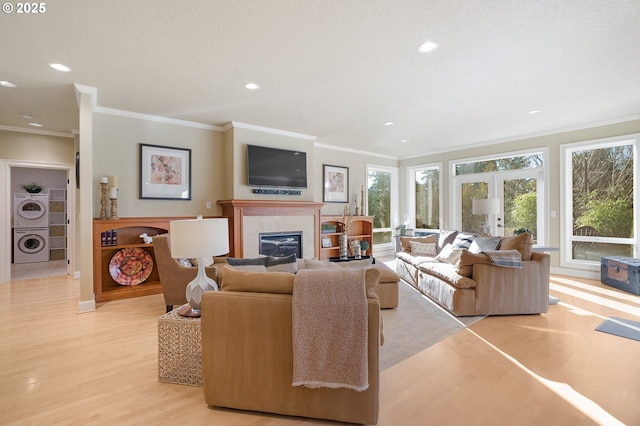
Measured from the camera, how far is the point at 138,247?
4.57m

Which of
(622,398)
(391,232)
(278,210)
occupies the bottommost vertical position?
(622,398)

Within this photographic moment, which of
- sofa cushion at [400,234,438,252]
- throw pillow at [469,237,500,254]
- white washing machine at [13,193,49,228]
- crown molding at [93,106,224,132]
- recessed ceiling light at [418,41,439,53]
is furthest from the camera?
white washing machine at [13,193,49,228]

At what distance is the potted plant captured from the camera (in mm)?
7349

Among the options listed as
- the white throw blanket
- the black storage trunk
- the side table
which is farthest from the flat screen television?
the black storage trunk

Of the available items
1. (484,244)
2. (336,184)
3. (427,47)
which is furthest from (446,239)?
(427,47)

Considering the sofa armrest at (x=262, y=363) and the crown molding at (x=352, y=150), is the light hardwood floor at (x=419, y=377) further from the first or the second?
the crown molding at (x=352, y=150)

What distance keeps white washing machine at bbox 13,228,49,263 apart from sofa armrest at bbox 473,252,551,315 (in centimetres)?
942

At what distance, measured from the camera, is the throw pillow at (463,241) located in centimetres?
446

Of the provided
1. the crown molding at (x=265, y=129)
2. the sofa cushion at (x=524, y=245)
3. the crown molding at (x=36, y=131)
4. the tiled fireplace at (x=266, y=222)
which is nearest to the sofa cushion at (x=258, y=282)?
the sofa cushion at (x=524, y=245)

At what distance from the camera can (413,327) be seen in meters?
3.15

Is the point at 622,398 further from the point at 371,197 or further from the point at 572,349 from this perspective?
the point at 371,197

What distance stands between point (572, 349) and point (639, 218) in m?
3.59

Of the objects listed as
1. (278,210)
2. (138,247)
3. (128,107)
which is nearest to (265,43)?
(128,107)

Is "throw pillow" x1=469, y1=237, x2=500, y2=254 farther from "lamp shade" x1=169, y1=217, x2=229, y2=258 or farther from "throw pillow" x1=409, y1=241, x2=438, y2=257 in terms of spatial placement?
"lamp shade" x1=169, y1=217, x2=229, y2=258
